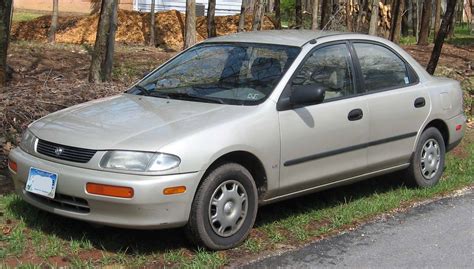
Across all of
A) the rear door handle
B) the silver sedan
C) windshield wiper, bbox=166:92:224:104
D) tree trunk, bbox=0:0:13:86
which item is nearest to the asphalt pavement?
the silver sedan

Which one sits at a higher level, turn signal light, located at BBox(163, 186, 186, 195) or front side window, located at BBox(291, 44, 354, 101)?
front side window, located at BBox(291, 44, 354, 101)

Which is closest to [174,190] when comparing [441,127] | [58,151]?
[58,151]

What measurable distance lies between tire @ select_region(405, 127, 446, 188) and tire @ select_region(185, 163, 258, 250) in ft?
7.34

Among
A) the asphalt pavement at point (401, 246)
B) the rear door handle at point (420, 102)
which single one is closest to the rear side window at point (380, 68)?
the rear door handle at point (420, 102)

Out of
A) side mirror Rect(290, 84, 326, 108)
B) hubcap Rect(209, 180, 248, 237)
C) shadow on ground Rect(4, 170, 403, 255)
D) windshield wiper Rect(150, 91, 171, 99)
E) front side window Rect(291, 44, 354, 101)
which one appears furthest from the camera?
front side window Rect(291, 44, 354, 101)

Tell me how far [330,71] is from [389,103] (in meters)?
0.71

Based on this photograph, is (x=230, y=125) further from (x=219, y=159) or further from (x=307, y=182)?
(x=307, y=182)

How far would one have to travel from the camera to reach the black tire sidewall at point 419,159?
6.23 m

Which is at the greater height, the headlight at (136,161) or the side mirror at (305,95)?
the side mirror at (305,95)

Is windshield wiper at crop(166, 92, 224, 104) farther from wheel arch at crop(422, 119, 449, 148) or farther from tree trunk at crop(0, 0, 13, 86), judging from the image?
tree trunk at crop(0, 0, 13, 86)

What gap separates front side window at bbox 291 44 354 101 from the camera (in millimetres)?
5309

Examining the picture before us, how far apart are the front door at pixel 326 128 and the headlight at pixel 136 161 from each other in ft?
3.59

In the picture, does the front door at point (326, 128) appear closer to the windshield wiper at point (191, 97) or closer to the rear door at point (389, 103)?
the rear door at point (389, 103)

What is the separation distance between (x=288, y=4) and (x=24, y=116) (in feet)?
114
